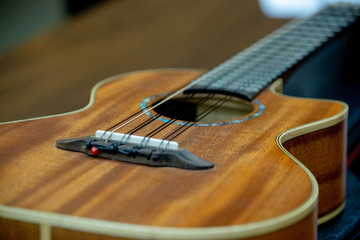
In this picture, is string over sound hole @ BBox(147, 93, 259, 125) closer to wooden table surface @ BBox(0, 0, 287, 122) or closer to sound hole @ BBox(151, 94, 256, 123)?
sound hole @ BBox(151, 94, 256, 123)

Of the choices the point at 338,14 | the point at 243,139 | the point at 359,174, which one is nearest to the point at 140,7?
the point at 338,14

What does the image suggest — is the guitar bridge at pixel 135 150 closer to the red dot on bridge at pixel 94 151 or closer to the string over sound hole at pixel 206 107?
the red dot on bridge at pixel 94 151

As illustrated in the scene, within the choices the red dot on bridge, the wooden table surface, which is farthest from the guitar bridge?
the wooden table surface

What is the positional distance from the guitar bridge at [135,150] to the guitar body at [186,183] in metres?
0.01

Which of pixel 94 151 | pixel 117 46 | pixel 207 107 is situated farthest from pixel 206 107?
pixel 117 46

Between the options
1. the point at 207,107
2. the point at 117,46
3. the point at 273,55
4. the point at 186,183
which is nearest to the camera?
the point at 186,183

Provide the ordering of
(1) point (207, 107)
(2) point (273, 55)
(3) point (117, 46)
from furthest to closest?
(3) point (117, 46) < (2) point (273, 55) < (1) point (207, 107)

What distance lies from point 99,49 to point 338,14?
1.39 meters

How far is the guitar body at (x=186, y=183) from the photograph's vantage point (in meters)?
0.54

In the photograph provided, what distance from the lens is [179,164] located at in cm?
67

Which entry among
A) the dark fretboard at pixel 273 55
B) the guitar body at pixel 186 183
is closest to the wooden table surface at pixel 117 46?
the dark fretboard at pixel 273 55

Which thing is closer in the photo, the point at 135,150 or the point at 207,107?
the point at 135,150

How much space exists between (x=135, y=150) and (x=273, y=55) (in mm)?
589

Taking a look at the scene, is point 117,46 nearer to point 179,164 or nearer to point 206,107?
point 206,107
